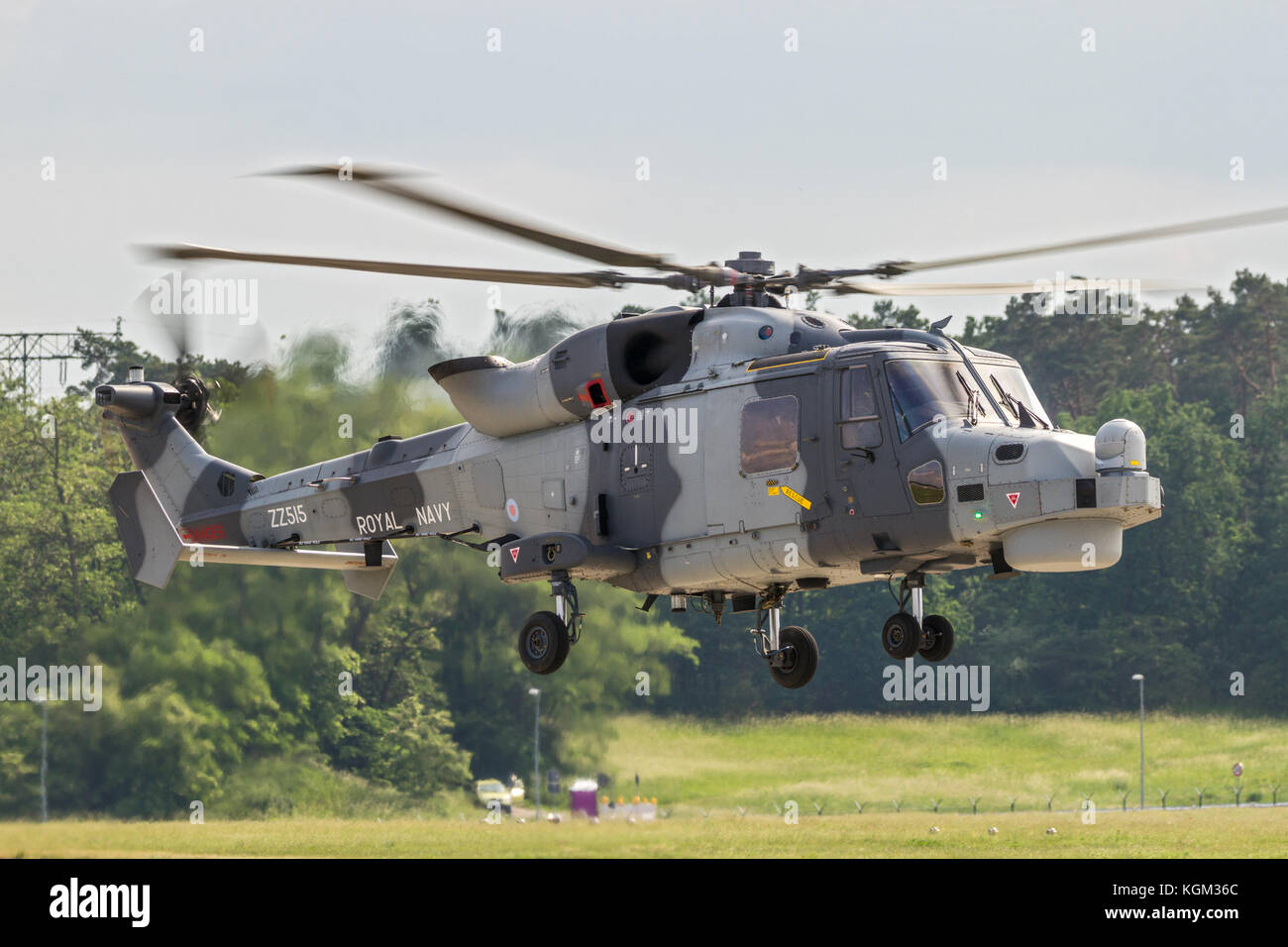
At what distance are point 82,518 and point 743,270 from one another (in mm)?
29403

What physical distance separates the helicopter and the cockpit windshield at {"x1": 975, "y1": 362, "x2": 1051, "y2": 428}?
0.10 ft

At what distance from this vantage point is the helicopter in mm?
15969

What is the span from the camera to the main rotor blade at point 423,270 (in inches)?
665

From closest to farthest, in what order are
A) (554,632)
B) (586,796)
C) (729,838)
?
(554,632)
(729,838)
(586,796)

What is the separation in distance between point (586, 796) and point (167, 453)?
538 inches

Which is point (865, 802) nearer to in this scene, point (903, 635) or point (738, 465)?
point (903, 635)

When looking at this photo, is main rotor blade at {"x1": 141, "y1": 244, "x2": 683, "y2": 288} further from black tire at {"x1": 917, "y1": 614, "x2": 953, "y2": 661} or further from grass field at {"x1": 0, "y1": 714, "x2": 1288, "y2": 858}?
grass field at {"x1": 0, "y1": 714, "x2": 1288, "y2": 858}

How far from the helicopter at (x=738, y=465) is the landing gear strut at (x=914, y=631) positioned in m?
0.03

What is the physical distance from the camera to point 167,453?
2341cm

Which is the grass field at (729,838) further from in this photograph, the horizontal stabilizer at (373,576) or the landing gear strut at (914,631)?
the landing gear strut at (914,631)

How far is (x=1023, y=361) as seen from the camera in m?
66.4

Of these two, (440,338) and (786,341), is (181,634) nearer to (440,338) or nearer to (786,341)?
(440,338)
